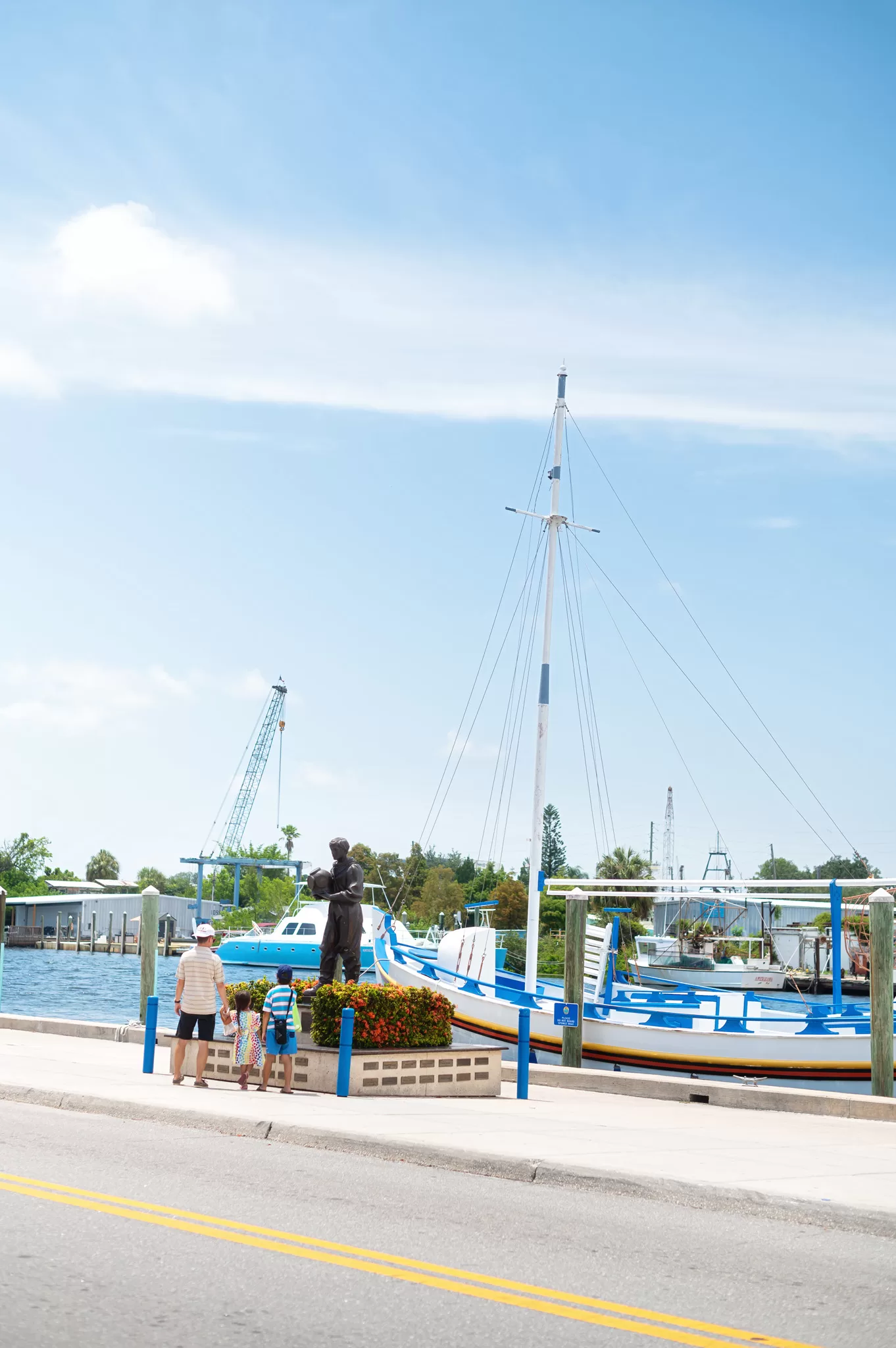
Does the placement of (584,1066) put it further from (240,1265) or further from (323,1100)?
(240,1265)

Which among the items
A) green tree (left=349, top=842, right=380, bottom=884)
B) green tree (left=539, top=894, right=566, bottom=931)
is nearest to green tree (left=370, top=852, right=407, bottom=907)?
green tree (left=349, top=842, right=380, bottom=884)

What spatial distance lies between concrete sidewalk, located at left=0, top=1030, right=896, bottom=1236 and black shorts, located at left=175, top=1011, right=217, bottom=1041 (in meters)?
0.55

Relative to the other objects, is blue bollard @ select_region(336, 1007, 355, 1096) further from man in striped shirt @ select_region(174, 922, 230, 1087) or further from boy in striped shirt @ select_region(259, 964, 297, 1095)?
man in striped shirt @ select_region(174, 922, 230, 1087)

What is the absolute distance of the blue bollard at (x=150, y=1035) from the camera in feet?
51.9

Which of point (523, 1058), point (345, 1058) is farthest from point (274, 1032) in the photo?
point (523, 1058)

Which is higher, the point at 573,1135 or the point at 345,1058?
the point at 345,1058

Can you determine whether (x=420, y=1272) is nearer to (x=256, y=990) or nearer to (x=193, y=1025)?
(x=193, y=1025)

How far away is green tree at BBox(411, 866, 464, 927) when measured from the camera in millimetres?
138750

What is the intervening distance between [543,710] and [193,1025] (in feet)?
46.4

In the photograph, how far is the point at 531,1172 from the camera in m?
10.4

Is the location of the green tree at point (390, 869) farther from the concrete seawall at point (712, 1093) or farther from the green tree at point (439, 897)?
the concrete seawall at point (712, 1093)

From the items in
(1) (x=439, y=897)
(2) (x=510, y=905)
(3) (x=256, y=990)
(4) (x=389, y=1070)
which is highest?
(3) (x=256, y=990)

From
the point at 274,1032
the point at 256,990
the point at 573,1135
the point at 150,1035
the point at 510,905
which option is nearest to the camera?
the point at 573,1135

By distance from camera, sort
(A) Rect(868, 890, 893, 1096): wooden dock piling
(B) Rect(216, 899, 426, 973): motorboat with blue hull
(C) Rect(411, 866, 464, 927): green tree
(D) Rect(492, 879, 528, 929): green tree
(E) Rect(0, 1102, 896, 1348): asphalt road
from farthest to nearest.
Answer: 1. (C) Rect(411, 866, 464, 927): green tree
2. (D) Rect(492, 879, 528, 929): green tree
3. (B) Rect(216, 899, 426, 973): motorboat with blue hull
4. (A) Rect(868, 890, 893, 1096): wooden dock piling
5. (E) Rect(0, 1102, 896, 1348): asphalt road
